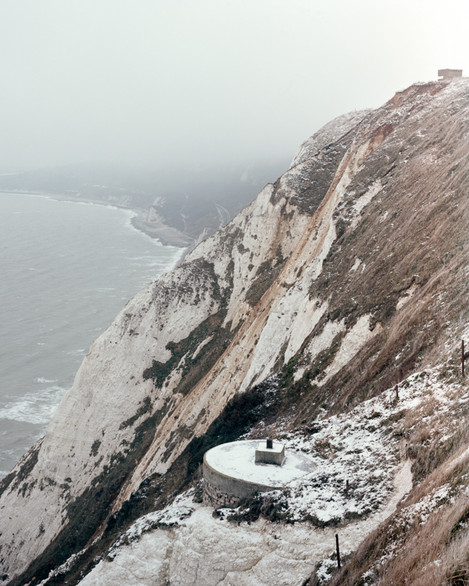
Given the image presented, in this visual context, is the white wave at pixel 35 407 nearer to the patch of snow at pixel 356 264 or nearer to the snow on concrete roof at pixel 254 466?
the patch of snow at pixel 356 264

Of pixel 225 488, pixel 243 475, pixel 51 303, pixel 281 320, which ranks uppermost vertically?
pixel 281 320

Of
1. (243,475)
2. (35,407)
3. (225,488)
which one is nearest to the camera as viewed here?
(225,488)

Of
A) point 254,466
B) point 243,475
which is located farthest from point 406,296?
point 243,475

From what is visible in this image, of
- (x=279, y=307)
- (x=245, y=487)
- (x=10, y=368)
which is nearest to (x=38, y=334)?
(x=10, y=368)

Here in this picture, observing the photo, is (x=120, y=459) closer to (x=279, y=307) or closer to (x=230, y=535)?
(x=279, y=307)

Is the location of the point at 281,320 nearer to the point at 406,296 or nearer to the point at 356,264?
the point at 356,264

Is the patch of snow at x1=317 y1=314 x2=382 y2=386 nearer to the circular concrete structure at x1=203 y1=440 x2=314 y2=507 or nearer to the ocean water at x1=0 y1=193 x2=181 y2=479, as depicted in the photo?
the circular concrete structure at x1=203 y1=440 x2=314 y2=507

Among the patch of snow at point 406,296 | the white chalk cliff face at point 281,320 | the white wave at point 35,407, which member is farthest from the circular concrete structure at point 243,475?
the white wave at point 35,407
